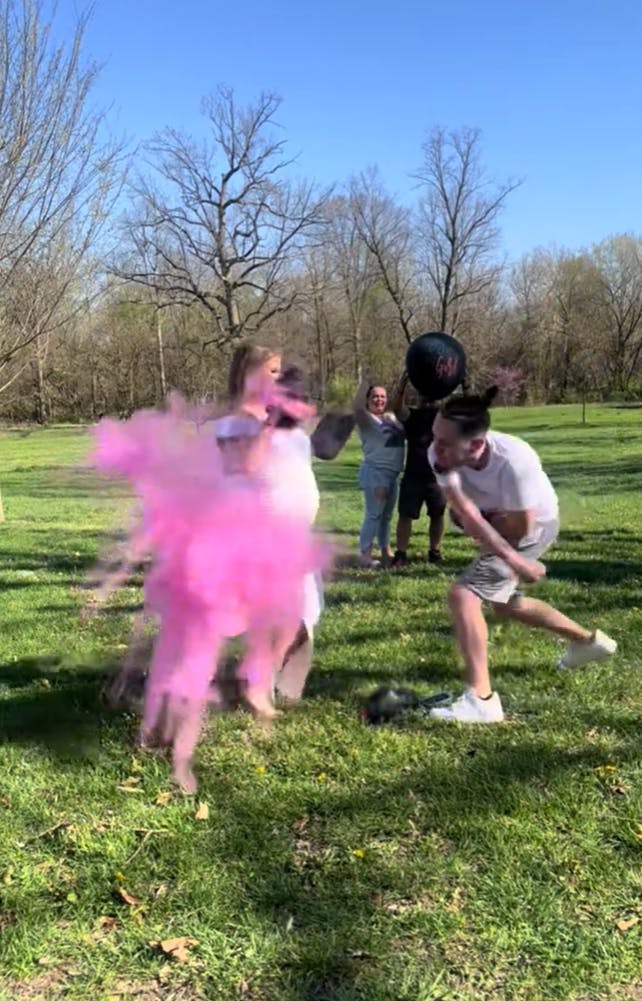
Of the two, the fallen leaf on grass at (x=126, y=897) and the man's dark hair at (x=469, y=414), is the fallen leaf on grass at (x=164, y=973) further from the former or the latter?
the man's dark hair at (x=469, y=414)

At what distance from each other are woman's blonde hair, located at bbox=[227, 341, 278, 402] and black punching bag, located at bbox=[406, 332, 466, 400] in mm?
888

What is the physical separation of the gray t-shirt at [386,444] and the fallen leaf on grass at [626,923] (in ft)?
16.7

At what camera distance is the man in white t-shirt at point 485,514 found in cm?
383

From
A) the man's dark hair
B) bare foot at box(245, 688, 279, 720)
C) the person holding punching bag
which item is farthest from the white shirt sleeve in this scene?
the person holding punching bag

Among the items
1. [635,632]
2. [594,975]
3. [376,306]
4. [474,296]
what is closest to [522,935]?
[594,975]

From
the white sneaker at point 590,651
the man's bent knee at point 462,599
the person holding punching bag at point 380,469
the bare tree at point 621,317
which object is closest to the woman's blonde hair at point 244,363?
the man's bent knee at point 462,599

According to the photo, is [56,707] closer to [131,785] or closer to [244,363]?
[131,785]

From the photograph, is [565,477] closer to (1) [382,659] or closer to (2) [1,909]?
(1) [382,659]

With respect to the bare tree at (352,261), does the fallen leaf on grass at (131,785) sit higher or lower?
lower

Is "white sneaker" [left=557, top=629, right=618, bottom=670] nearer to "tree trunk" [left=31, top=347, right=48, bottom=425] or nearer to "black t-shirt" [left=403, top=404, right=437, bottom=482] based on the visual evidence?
"black t-shirt" [left=403, top=404, right=437, bottom=482]

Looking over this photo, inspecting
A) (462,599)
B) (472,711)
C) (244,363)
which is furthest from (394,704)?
(244,363)

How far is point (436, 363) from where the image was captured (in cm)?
419

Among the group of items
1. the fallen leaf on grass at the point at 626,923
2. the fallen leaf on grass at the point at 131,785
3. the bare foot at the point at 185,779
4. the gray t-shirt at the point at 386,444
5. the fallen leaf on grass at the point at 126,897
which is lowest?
the fallen leaf on grass at the point at 126,897

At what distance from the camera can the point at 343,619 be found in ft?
19.4
